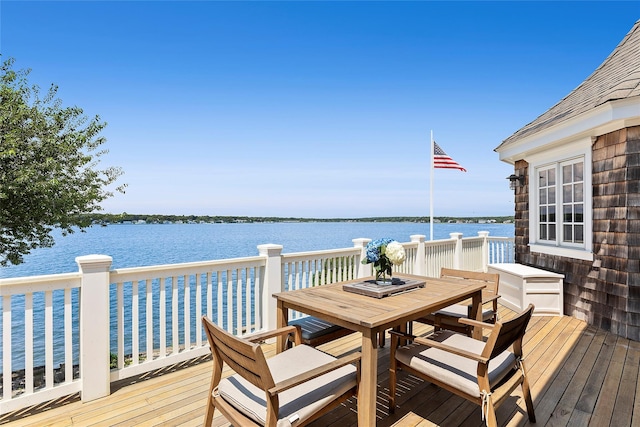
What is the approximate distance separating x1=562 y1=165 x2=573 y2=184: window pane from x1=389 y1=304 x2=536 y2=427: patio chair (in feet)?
12.2

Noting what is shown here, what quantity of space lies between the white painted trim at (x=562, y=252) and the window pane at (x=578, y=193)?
727mm

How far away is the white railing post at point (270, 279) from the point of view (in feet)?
11.5

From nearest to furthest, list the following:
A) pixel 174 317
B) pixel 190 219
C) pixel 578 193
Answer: pixel 174 317, pixel 578 193, pixel 190 219

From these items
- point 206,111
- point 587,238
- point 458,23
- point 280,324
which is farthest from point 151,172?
point 587,238

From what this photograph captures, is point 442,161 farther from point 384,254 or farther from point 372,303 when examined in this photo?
point 372,303

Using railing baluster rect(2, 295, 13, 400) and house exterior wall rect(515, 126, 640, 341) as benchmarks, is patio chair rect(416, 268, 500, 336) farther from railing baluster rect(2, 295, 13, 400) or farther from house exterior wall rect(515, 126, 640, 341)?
railing baluster rect(2, 295, 13, 400)

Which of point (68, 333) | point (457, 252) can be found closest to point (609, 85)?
point (457, 252)

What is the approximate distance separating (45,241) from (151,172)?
7361 millimetres

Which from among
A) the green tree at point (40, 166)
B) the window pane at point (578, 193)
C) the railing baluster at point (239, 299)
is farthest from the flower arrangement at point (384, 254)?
the green tree at point (40, 166)

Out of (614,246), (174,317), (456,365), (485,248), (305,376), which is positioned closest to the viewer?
(305,376)

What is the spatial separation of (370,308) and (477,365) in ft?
2.26

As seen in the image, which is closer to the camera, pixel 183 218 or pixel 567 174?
pixel 567 174

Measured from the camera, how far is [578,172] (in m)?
4.49

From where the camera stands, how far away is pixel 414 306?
214cm
